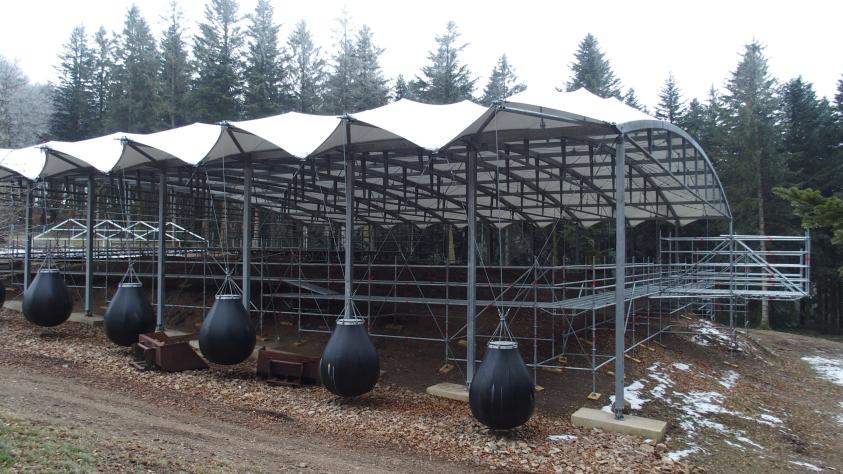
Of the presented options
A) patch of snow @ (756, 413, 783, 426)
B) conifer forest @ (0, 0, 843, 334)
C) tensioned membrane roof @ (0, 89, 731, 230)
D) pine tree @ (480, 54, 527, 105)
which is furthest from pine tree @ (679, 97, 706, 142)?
patch of snow @ (756, 413, 783, 426)

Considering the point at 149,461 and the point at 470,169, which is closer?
the point at 149,461

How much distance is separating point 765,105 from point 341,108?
2435 cm

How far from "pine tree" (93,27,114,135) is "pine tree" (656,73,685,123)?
40650 mm

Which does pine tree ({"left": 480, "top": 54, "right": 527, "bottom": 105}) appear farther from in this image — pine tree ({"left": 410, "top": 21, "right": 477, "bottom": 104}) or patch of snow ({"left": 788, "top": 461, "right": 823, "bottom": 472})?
patch of snow ({"left": 788, "top": 461, "right": 823, "bottom": 472})

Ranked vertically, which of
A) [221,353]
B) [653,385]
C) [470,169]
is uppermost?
[470,169]

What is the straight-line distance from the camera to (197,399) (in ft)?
32.1

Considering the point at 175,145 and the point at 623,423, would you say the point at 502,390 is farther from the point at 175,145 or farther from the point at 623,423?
the point at 175,145

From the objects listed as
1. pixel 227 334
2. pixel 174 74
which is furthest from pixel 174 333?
pixel 174 74

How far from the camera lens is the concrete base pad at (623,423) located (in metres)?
8.45

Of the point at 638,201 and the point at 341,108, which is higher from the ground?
the point at 341,108

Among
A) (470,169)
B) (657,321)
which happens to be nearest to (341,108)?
(657,321)

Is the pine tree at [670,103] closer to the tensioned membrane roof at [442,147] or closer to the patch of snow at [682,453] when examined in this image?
the tensioned membrane roof at [442,147]

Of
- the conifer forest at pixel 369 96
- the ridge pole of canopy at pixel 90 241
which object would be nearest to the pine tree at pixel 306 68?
the conifer forest at pixel 369 96

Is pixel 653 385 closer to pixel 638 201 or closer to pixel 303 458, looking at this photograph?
pixel 303 458
